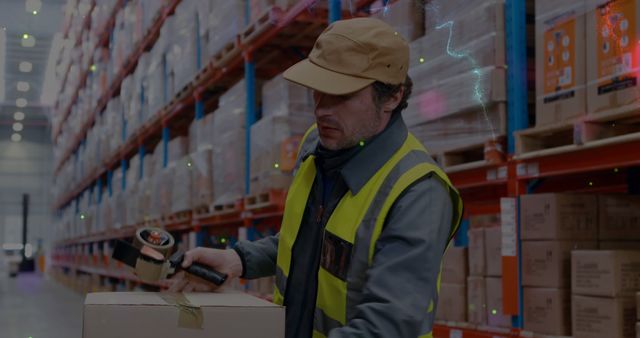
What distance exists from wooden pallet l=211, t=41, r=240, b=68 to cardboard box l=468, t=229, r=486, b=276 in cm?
347

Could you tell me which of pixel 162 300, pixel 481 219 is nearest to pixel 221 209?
pixel 481 219

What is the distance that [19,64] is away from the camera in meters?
23.0

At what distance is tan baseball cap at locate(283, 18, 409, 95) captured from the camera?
1877mm

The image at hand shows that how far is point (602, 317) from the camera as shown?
2986 millimetres

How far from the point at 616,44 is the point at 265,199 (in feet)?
11.6

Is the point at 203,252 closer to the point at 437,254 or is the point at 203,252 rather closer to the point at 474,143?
the point at 437,254

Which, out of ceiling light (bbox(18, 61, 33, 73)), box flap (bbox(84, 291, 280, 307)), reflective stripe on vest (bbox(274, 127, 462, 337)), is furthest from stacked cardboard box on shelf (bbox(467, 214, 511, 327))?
ceiling light (bbox(18, 61, 33, 73))

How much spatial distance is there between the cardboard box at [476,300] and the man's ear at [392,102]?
1.85 metres

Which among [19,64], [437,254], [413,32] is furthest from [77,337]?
[19,64]

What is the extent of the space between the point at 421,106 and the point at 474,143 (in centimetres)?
45

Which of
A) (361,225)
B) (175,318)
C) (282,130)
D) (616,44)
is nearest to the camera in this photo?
(175,318)

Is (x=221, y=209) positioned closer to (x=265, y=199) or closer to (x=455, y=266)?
(x=265, y=199)

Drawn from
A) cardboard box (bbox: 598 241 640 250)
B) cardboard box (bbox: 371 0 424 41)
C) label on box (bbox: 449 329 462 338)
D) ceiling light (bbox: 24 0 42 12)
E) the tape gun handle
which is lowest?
label on box (bbox: 449 329 462 338)

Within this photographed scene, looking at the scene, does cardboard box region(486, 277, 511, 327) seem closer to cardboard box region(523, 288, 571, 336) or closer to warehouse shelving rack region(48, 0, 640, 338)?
warehouse shelving rack region(48, 0, 640, 338)
